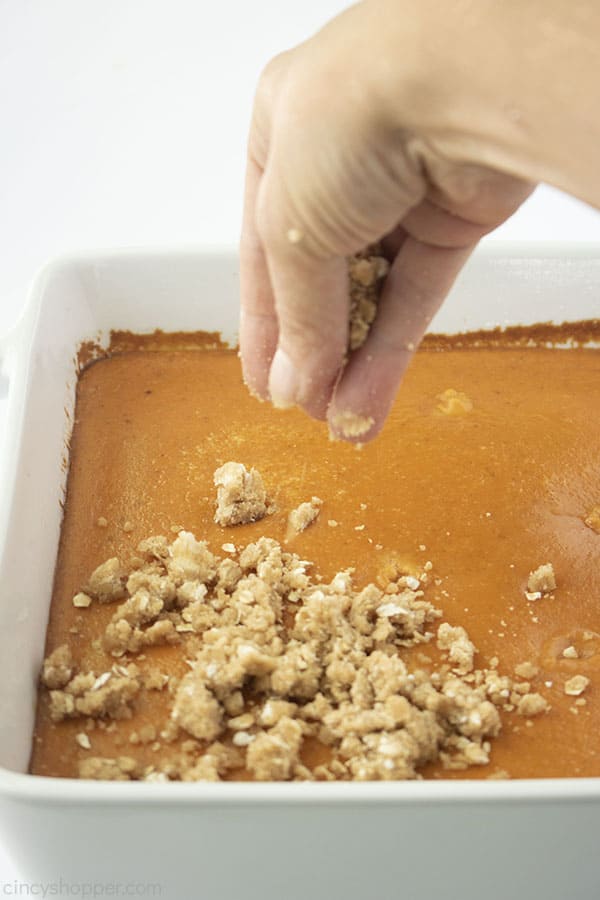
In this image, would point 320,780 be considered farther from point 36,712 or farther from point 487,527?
point 487,527

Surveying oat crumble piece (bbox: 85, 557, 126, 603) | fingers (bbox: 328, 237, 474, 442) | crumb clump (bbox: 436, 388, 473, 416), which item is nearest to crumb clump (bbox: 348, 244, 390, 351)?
fingers (bbox: 328, 237, 474, 442)

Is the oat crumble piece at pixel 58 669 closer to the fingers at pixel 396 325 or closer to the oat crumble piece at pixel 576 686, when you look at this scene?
the fingers at pixel 396 325

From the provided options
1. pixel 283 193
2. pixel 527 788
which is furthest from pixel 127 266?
pixel 527 788

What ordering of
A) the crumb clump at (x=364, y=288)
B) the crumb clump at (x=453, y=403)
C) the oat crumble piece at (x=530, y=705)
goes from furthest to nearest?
the crumb clump at (x=453, y=403) < the oat crumble piece at (x=530, y=705) < the crumb clump at (x=364, y=288)

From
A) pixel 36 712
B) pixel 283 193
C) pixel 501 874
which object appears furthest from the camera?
pixel 36 712

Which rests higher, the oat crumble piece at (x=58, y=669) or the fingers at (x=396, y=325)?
the fingers at (x=396, y=325)

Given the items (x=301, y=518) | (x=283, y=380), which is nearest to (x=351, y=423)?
(x=283, y=380)

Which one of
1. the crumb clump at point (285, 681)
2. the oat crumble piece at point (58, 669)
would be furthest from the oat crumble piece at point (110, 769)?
the oat crumble piece at point (58, 669)

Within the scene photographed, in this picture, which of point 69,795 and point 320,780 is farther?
point 320,780
